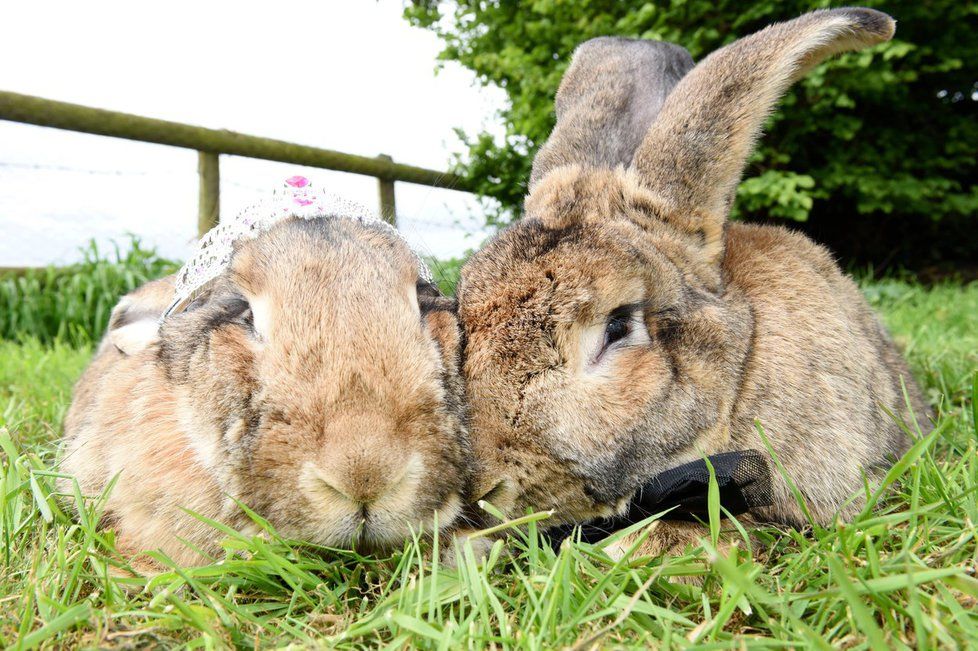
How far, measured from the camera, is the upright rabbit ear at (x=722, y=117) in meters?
1.89

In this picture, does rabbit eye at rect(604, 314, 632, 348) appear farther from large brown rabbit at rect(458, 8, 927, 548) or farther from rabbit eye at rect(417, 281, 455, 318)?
rabbit eye at rect(417, 281, 455, 318)

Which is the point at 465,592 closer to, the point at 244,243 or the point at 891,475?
the point at 891,475

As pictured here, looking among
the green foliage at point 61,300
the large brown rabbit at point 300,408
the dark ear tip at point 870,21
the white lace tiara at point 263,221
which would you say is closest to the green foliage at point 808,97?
the green foliage at point 61,300

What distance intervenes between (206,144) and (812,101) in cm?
560

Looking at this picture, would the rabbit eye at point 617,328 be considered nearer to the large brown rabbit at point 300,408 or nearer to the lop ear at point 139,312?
the large brown rabbit at point 300,408

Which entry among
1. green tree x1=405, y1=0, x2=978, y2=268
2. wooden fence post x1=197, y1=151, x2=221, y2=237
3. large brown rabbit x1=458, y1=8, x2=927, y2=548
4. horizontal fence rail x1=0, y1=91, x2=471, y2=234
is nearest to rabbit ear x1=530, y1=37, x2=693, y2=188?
large brown rabbit x1=458, y1=8, x2=927, y2=548

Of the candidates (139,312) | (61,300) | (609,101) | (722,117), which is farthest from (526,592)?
(61,300)

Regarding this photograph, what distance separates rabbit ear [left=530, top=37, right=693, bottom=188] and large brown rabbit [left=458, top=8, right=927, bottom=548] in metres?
0.04

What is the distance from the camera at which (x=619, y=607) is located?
45.8 inches

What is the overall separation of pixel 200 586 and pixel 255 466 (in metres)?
0.22

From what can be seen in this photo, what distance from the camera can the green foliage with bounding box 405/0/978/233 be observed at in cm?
639

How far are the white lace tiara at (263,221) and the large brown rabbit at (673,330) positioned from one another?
1.32 feet

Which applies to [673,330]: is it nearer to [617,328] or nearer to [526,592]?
[617,328]

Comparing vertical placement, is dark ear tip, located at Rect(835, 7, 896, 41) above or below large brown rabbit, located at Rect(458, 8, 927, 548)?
above
